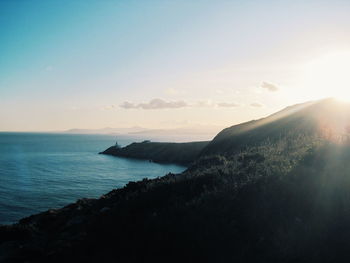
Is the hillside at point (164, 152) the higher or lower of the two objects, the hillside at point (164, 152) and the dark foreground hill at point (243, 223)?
the lower

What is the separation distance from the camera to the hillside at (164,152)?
329 ft

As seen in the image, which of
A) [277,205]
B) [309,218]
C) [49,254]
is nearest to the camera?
[309,218]

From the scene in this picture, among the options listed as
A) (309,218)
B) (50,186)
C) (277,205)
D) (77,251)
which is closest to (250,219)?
(277,205)

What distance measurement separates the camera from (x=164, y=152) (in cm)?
10988

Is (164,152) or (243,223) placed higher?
(243,223)

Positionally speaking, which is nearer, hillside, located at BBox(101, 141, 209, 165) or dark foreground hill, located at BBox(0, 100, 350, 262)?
dark foreground hill, located at BBox(0, 100, 350, 262)

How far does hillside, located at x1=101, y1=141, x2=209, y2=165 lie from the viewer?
100375mm

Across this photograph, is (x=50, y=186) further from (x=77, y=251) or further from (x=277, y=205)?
(x=277, y=205)

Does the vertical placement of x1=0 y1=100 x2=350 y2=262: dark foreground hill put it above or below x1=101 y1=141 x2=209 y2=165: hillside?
above

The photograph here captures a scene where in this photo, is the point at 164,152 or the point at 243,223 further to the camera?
the point at 164,152

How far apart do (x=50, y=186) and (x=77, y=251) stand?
42986 millimetres

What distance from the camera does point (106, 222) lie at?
36.1 ft

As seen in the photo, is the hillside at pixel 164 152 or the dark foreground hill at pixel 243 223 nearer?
the dark foreground hill at pixel 243 223

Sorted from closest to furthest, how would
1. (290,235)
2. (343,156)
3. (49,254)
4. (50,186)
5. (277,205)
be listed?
(290,235) < (277,205) < (49,254) < (343,156) < (50,186)
